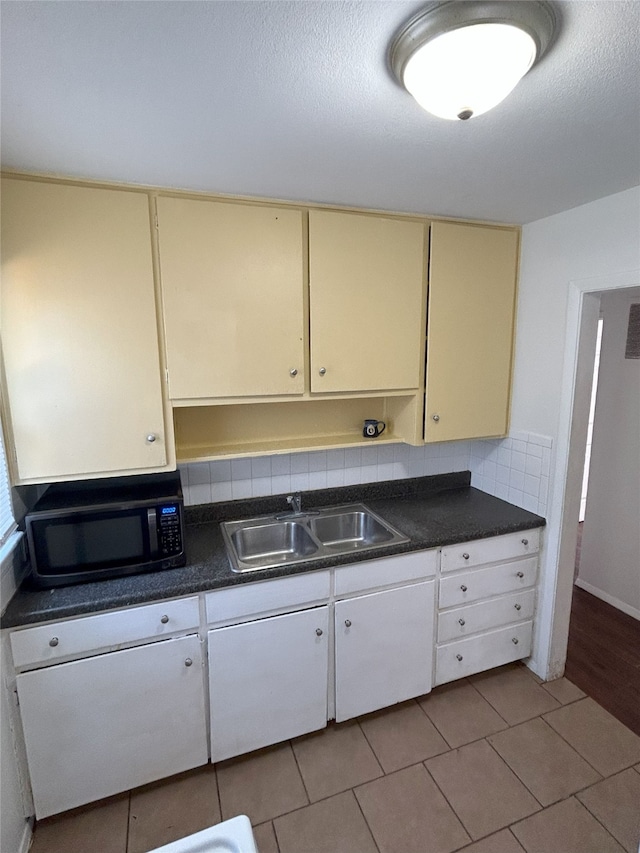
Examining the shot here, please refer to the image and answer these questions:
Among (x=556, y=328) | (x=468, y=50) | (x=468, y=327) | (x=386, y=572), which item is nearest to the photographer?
(x=468, y=50)

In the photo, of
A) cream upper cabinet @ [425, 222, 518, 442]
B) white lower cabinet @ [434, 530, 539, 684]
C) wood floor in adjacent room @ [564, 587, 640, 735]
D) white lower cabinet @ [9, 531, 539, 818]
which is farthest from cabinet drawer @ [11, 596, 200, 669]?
wood floor in adjacent room @ [564, 587, 640, 735]

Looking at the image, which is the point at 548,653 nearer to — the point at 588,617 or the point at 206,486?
the point at 588,617

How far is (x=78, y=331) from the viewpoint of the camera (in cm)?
150

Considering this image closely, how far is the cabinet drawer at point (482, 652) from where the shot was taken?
80.0 inches

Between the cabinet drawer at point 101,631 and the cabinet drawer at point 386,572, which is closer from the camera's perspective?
the cabinet drawer at point 101,631

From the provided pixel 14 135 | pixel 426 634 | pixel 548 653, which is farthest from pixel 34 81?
pixel 548 653

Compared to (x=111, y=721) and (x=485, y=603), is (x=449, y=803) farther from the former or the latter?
(x=111, y=721)

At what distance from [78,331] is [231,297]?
0.57m

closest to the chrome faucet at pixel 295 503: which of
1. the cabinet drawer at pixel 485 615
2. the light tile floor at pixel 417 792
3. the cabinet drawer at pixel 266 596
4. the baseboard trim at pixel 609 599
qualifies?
the cabinet drawer at pixel 266 596

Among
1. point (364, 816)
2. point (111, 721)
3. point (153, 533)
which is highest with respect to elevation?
point (153, 533)

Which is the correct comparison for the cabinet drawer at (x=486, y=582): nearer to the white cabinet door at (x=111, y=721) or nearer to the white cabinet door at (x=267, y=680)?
the white cabinet door at (x=267, y=680)

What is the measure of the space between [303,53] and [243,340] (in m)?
0.99

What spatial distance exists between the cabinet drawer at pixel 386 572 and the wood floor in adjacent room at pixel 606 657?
3.61ft

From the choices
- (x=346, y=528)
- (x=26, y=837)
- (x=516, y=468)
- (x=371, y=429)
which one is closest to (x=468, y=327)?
(x=371, y=429)
